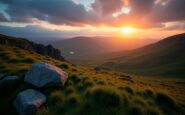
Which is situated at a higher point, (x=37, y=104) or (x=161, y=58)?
(x=37, y=104)

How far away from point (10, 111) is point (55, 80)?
4105 millimetres

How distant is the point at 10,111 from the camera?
11.9m

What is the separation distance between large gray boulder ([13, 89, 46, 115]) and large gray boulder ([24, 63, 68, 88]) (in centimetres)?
103

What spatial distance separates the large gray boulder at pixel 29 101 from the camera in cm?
1105

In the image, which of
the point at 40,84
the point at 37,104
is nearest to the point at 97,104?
the point at 37,104

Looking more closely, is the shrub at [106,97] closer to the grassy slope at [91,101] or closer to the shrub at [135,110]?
the grassy slope at [91,101]

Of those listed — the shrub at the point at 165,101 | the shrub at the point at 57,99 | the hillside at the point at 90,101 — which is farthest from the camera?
the shrub at the point at 165,101

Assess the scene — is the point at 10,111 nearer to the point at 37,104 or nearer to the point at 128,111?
the point at 37,104

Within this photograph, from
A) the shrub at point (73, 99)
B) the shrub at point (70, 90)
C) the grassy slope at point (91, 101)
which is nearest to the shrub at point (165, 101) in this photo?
the grassy slope at point (91, 101)

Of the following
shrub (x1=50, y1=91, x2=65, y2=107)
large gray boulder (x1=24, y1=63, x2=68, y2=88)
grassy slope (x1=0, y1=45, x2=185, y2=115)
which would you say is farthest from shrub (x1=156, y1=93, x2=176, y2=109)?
large gray boulder (x1=24, y1=63, x2=68, y2=88)

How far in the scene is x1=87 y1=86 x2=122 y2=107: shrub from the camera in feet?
38.7

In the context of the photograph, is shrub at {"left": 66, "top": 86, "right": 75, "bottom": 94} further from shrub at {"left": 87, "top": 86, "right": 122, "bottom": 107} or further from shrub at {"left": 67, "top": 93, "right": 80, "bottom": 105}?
shrub at {"left": 87, "top": 86, "right": 122, "bottom": 107}

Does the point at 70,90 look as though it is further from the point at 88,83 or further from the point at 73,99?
the point at 88,83

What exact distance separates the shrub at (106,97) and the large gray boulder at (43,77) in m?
3.37
